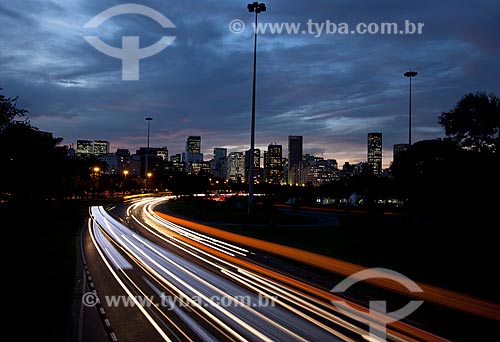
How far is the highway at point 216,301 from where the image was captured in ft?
33.0

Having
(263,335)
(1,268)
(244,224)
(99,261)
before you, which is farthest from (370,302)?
(244,224)

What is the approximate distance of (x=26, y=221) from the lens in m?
34.3

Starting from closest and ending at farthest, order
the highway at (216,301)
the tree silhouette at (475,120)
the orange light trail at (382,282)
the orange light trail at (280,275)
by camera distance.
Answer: the orange light trail at (280,275)
the highway at (216,301)
the orange light trail at (382,282)
the tree silhouette at (475,120)

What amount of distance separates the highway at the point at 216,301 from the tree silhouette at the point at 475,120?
25007 millimetres

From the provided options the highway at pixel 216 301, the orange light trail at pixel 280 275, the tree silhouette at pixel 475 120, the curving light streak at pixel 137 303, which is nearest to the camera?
the orange light trail at pixel 280 275

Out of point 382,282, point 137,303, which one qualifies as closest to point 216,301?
point 137,303

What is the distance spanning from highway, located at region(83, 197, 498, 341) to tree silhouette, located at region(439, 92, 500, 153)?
985 inches

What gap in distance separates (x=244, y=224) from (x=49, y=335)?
25425mm

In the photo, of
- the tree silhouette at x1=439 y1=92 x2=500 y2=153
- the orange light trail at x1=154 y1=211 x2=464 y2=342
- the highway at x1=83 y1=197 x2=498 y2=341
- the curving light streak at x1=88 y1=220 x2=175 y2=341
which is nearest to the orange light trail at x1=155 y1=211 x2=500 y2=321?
the orange light trail at x1=154 y1=211 x2=464 y2=342

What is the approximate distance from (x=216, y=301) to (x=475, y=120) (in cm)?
3316

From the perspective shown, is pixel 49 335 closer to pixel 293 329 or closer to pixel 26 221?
pixel 293 329

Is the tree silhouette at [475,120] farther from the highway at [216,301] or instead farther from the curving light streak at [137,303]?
the curving light streak at [137,303]

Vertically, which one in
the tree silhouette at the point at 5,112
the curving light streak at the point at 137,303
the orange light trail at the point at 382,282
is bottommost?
the curving light streak at the point at 137,303

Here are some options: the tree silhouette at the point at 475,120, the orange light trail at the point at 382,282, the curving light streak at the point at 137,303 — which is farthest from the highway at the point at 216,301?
the tree silhouette at the point at 475,120
